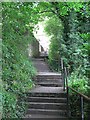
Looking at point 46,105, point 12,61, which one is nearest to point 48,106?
point 46,105

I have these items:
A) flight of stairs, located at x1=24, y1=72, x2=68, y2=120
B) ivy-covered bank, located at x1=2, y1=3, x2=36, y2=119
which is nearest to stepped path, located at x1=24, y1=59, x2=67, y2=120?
flight of stairs, located at x1=24, y1=72, x2=68, y2=120

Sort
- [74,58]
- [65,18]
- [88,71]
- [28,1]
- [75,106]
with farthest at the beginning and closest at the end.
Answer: [65,18], [74,58], [28,1], [75,106], [88,71]

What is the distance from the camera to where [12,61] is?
6.47m

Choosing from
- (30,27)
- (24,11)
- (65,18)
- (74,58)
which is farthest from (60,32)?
(24,11)

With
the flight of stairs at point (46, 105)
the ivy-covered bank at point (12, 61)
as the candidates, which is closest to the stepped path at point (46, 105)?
the flight of stairs at point (46, 105)

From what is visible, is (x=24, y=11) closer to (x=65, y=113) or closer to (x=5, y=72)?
(x=5, y=72)

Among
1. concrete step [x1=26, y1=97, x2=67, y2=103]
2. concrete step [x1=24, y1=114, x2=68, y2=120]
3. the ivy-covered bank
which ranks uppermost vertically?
the ivy-covered bank

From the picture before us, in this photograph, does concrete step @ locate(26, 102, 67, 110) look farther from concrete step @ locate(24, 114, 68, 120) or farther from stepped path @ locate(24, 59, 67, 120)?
concrete step @ locate(24, 114, 68, 120)

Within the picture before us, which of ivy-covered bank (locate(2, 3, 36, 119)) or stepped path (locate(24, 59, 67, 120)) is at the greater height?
ivy-covered bank (locate(2, 3, 36, 119))

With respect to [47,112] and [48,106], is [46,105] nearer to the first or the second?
[48,106]

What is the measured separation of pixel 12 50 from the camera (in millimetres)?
6410

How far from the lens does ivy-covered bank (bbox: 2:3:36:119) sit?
5042 mm

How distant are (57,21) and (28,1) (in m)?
6.81

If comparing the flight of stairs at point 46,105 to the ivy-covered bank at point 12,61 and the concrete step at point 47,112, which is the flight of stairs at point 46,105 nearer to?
the concrete step at point 47,112
